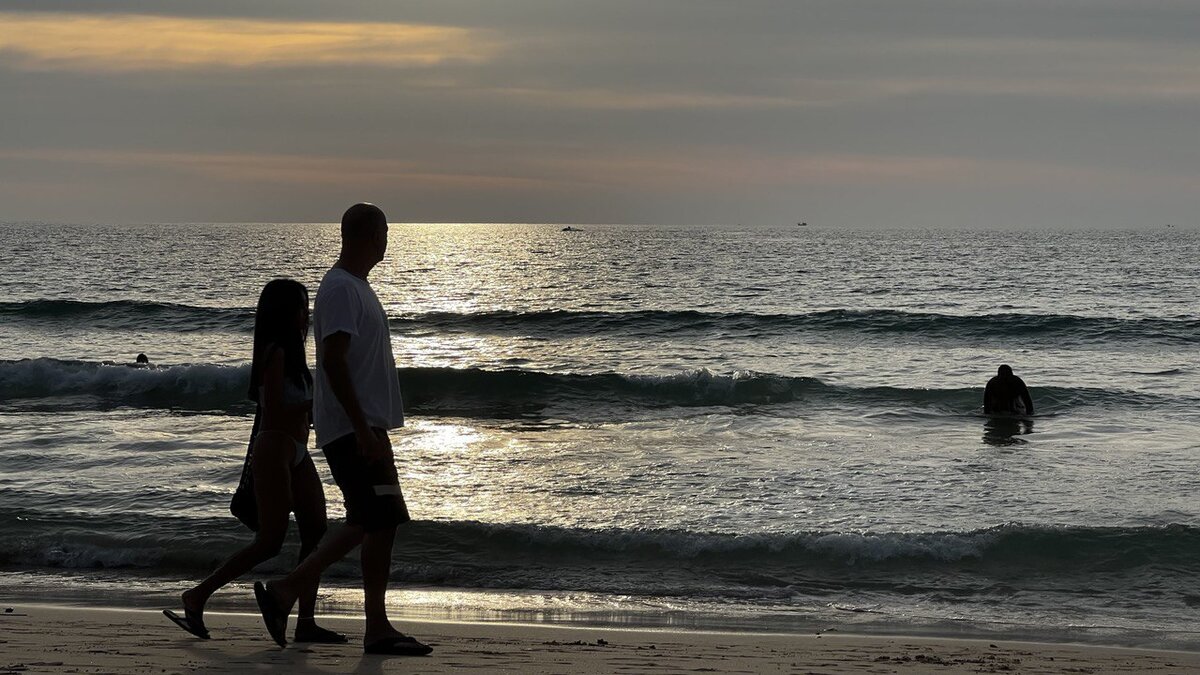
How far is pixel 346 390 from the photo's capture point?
4.61m

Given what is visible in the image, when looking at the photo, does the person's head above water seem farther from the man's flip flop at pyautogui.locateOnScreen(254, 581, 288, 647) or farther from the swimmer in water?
the swimmer in water

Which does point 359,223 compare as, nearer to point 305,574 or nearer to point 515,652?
point 305,574

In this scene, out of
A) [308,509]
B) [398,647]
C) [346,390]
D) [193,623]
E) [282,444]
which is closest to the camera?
[346,390]

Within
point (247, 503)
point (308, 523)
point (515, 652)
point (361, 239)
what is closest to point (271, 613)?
point (308, 523)

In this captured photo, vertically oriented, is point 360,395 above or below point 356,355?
below

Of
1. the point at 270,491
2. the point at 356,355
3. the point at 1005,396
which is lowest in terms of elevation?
the point at 1005,396

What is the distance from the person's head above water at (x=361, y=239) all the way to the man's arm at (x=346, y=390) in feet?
1.12

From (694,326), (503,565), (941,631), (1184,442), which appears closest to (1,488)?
(503,565)

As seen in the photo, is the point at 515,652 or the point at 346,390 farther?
the point at 515,652

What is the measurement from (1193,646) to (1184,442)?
8577 mm

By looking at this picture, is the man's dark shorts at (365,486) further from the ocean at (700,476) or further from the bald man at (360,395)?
the ocean at (700,476)

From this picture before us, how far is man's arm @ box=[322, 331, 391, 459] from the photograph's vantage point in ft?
15.1

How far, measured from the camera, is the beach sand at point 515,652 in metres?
4.91

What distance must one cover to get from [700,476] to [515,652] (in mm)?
6063
